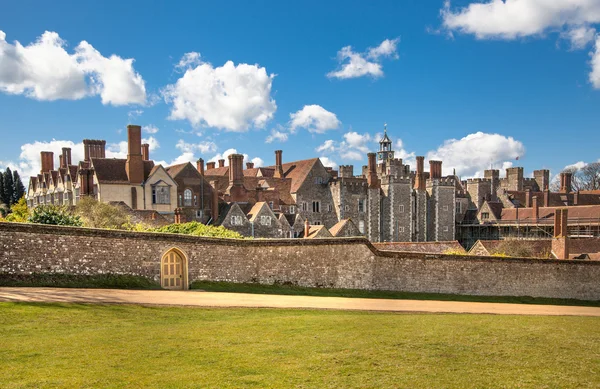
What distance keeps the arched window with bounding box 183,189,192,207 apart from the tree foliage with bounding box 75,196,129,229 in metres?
9.77

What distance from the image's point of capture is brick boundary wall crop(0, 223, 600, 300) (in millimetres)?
20469

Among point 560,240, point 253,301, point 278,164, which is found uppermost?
point 278,164

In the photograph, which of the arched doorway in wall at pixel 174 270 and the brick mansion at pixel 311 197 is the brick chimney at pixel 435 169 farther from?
the arched doorway in wall at pixel 174 270

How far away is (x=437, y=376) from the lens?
10.9 m

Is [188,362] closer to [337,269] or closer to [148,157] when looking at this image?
[337,269]

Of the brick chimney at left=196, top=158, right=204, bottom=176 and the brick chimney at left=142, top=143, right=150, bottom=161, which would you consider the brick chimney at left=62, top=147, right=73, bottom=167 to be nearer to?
the brick chimney at left=142, top=143, right=150, bottom=161

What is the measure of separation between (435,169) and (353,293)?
50249 mm

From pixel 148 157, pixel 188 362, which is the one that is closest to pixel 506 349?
pixel 188 362

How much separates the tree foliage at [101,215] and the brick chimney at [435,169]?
1860 inches

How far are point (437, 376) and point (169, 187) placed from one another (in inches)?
1477

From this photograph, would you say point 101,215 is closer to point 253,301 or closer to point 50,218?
point 50,218

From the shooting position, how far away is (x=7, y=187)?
73438 millimetres

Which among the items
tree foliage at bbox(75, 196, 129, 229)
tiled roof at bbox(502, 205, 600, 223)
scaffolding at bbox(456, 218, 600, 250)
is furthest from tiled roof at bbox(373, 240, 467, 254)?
tiled roof at bbox(502, 205, 600, 223)

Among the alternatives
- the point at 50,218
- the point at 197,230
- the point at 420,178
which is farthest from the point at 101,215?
the point at 420,178
